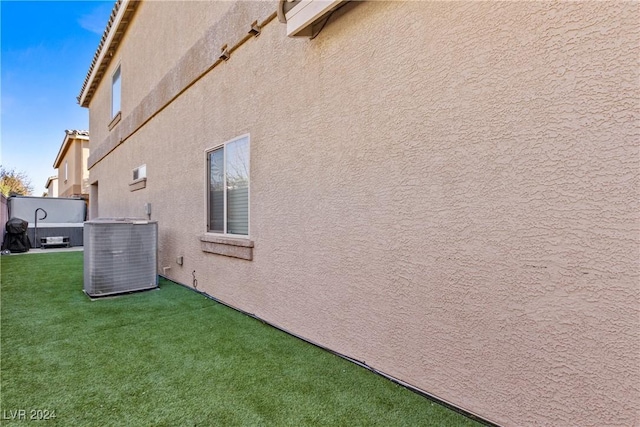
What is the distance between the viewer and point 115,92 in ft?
33.3

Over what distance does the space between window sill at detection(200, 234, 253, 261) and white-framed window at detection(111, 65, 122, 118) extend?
296 inches

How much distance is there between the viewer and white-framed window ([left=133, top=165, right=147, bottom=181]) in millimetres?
7405

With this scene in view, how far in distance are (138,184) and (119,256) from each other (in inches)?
129

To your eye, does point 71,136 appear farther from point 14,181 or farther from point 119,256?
point 119,256

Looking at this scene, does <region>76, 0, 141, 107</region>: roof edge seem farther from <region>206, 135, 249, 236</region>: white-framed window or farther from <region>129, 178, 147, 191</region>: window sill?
<region>206, 135, 249, 236</region>: white-framed window

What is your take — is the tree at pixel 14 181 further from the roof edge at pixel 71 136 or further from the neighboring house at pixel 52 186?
the roof edge at pixel 71 136

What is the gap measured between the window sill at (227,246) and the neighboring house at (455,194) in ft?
0.13

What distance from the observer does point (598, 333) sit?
4.79 feet

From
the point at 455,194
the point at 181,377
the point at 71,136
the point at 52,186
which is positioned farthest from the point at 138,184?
the point at 52,186

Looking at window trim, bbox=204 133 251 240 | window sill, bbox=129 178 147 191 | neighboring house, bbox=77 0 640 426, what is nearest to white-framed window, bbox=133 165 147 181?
window sill, bbox=129 178 147 191

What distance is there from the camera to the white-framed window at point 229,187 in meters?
4.15

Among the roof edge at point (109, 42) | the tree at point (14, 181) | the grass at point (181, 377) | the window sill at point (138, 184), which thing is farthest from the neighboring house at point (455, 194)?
the tree at point (14, 181)

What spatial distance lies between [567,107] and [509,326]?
48.3 inches

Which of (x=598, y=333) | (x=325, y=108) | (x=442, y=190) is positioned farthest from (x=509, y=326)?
(x=325, y=108)
